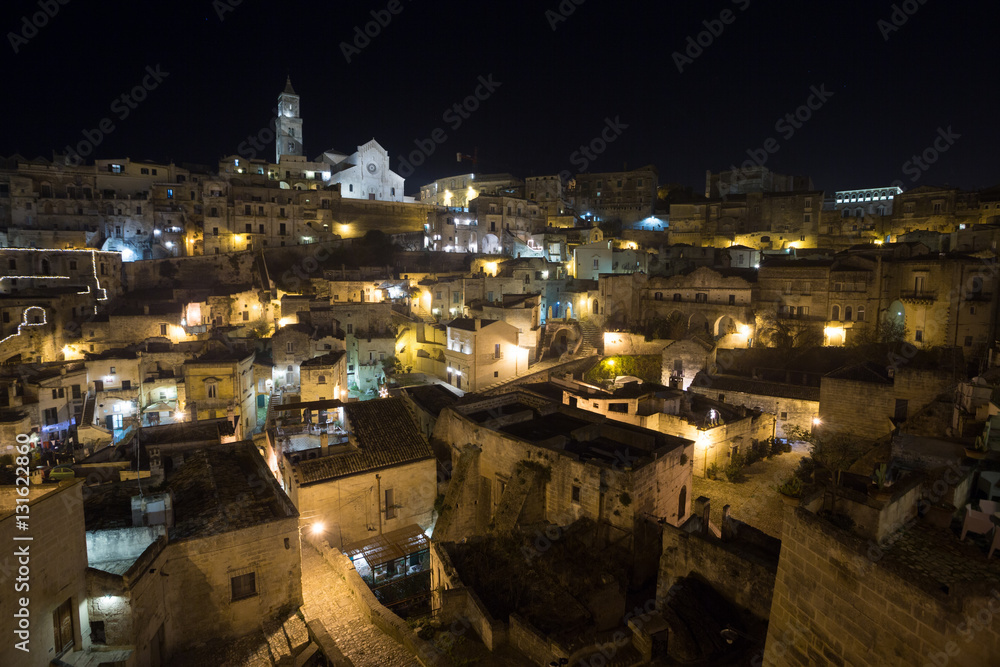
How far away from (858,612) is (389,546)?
481 inches

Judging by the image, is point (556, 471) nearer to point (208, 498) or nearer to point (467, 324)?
point (208, 498)

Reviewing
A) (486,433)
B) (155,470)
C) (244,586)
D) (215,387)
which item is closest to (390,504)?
(486,433)

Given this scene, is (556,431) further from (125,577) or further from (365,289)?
(365,289)

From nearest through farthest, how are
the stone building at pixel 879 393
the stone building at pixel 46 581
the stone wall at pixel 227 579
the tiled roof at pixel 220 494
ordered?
the stone building at pixel 46 581
the stone wall at pixel 227 579
the tiled roof at pixel 220 494
the stone building at pixel 879 393

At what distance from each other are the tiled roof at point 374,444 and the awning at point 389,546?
2039 millimetres

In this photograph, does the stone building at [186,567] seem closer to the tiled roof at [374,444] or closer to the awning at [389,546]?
the tiled roof at [374,444]

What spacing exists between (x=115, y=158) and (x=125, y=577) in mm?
50703

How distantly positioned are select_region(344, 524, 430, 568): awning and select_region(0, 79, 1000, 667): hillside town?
0.15m

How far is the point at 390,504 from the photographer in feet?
53.9

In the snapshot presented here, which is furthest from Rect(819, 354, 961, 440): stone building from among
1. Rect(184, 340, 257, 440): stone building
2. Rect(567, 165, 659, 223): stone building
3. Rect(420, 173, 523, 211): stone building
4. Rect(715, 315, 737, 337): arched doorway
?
Rect(420, 173, 523, 211): stone building

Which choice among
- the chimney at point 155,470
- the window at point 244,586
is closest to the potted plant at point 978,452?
the window at point 244,586

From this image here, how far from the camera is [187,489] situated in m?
12.9

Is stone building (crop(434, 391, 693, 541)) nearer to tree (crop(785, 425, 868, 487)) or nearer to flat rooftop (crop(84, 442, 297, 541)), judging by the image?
flat rooftop (crop(84, 442, 297, 541))

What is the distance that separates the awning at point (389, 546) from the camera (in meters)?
14.4
